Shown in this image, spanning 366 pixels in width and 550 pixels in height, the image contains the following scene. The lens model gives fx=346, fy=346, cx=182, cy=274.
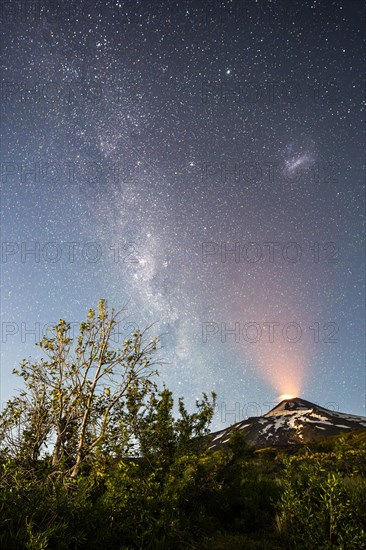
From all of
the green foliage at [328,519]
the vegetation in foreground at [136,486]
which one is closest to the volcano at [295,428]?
the vegetation in foreground at [136,486]

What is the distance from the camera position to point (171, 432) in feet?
33.1

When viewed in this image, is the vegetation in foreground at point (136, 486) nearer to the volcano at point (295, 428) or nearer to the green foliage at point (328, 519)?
the green foliage at point (328, 519)

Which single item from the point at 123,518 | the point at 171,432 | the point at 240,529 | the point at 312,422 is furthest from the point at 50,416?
the point at 312,422

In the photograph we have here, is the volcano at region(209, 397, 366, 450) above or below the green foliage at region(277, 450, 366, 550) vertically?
above

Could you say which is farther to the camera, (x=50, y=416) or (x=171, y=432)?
(x=171, y=432)

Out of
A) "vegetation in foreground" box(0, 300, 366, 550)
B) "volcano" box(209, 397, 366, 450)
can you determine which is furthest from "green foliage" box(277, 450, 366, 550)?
"volcano" box(209, 397, 366, 450)

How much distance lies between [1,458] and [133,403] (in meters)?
2.96

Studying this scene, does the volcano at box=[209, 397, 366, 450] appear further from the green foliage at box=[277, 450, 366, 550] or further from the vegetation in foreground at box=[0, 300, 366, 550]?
the green foliage at box=[277, 450, 366, 550]

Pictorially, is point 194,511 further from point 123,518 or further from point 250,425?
point 250,425

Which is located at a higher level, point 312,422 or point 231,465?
point 312,422

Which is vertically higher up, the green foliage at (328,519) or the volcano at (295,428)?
the volcano at (295,428)

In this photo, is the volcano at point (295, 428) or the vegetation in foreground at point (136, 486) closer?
the vegetation in foreground at point (136, 486)

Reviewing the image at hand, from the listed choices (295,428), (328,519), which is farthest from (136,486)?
(295,428)

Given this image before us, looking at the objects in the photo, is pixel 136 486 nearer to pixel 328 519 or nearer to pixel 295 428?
pixel 328 519
